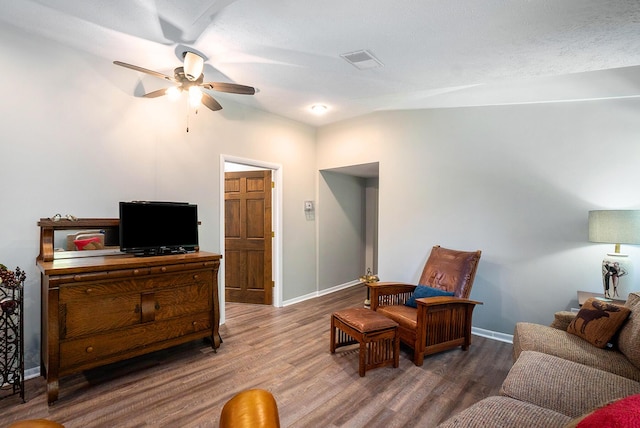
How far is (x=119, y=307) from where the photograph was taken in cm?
237

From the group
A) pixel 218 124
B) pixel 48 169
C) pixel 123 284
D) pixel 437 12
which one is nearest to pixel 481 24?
pixel 437 12

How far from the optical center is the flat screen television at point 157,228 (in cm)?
266

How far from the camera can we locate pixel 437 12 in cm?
193

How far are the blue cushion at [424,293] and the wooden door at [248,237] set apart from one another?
2084mm

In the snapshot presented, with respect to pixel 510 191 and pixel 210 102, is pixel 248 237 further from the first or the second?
pixel 510 191

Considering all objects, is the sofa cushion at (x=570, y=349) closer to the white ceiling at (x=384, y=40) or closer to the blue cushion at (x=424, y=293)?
the blue cushion at (x=424, y=293)

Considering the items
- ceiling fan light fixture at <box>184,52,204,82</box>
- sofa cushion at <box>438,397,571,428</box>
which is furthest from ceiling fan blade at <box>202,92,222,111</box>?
sofa cushion at <box>438,397,571,428</box>

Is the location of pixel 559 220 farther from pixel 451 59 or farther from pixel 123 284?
pixel 123 284

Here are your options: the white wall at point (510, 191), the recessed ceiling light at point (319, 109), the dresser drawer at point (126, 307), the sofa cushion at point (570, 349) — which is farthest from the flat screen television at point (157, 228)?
the sofa cushion at point (570, 349)

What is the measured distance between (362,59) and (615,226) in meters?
2.45

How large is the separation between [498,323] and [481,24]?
9.52 feet

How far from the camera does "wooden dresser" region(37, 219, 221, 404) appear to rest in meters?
2.11

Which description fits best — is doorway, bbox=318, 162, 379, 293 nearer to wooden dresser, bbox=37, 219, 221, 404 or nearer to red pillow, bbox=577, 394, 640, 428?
wooden dresser, bbox=37, 219, 221, 404

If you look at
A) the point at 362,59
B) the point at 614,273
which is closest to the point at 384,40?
the point at 362,59
